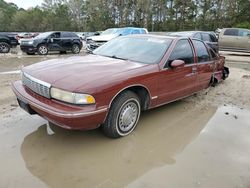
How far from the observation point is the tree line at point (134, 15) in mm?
40188

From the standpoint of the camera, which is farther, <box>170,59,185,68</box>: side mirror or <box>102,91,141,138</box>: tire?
<box>170,59,185,68</box>: side mirror

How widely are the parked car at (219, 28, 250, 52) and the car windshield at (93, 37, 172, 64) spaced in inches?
530

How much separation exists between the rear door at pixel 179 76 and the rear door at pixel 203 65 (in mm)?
225

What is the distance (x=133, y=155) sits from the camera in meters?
3.44

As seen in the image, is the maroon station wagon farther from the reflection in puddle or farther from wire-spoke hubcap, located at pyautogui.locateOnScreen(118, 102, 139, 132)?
the reflection in puddle

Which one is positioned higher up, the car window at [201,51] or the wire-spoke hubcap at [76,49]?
the car window at [201,51]

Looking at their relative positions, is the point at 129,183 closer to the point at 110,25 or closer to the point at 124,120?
the point at 124,120

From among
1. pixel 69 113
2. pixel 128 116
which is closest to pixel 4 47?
pixel 128 116

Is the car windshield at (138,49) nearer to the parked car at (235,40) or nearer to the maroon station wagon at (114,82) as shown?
the maroon station wagon at (114,82)

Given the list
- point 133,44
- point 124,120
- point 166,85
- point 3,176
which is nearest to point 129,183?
point 124,120

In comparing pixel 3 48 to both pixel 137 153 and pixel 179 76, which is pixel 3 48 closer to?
pixel 179 76

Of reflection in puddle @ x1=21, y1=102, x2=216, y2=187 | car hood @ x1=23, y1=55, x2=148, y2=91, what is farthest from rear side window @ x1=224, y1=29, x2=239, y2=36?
car hood @ x1=23, y1=55, x2=148, y2=91

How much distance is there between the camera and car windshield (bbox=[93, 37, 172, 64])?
442 cm

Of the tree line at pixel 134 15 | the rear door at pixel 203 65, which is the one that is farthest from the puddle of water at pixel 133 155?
the tree line at pixel 134 15
